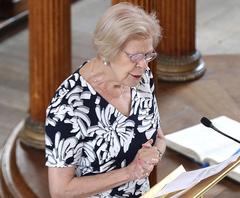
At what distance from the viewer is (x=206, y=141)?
13.6 ft

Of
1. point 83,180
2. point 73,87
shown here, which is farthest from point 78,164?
point 73,87

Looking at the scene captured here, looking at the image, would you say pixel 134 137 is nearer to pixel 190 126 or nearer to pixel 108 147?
pixel 108 147

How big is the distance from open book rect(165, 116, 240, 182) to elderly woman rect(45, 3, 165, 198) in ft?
3.10

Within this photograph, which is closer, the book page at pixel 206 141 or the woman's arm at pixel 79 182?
the woman's arm at pixel 79 182

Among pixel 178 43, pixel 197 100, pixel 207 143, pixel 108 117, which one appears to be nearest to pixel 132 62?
pixel 108 117

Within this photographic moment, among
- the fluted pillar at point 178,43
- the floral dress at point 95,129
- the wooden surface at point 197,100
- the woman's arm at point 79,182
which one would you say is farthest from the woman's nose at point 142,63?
the fluted pillar at point 178,43

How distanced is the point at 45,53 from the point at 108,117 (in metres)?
1.26

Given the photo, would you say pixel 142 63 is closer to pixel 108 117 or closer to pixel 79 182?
pixel 108 117

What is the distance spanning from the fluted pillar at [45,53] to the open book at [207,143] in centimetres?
65

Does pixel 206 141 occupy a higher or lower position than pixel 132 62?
lower

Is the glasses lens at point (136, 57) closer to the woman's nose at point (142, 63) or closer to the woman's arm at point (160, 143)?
the woman's nose at point (142, 63)

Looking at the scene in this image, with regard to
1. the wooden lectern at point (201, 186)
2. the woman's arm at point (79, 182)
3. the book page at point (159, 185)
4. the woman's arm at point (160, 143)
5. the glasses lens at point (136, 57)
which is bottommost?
the woman's arm at point (160, 143)

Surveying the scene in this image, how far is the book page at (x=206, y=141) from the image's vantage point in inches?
159

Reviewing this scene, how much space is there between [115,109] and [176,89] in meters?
1.95
